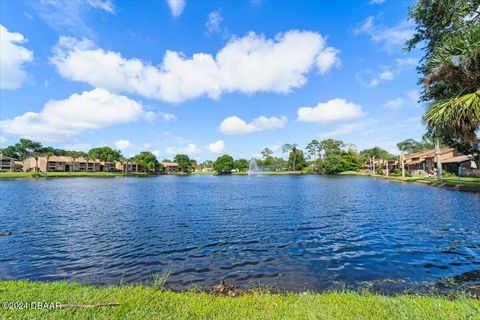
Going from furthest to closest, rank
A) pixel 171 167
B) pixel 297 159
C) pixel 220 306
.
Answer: pixel 171 167 < pixel 297 159 < pixel 220 306

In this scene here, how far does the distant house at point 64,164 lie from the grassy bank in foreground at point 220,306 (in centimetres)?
11455

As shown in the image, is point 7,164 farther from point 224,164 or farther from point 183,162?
point 224,164

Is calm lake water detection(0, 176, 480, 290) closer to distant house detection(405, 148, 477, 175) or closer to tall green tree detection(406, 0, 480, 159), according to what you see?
tall green tree detection(406, 0, 480, 159)

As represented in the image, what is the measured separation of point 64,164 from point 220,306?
133 meters

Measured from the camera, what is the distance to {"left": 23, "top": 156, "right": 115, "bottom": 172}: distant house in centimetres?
10631

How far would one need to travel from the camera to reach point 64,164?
113 m

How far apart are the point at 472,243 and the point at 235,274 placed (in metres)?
10.6

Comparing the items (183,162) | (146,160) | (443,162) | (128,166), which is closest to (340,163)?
(443,162)

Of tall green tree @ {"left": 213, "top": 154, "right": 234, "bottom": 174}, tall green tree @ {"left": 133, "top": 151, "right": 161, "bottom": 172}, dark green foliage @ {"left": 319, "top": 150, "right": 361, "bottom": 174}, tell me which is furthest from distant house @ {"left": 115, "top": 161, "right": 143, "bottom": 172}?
dark green foliage @ {"left": 319, "top": 150, "right": 361, "bottom": 174}

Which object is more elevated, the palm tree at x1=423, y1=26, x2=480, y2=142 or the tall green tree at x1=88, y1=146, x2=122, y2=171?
the tall green tree at x1=88, y1=146, x2=122, y2=171

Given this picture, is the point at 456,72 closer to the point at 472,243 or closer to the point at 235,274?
the point at 472,243

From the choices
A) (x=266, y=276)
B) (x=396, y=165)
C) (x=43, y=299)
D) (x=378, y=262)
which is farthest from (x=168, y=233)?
(x=396, y=165)

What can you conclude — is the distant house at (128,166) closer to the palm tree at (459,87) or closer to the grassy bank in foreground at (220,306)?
the grassy bank in foreground at (220,306)

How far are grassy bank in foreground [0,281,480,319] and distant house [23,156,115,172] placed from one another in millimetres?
114546
